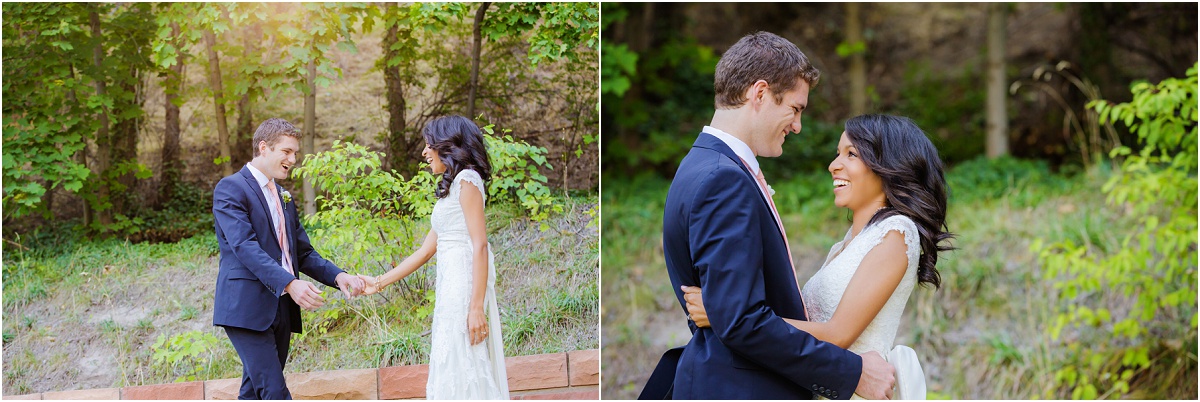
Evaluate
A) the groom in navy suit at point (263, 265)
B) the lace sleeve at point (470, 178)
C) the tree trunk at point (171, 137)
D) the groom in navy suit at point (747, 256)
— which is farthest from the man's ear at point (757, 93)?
the tree trunk at point (171, 137)

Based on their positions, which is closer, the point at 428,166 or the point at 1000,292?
the point at 428,166

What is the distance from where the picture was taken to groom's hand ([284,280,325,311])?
300 centimetres

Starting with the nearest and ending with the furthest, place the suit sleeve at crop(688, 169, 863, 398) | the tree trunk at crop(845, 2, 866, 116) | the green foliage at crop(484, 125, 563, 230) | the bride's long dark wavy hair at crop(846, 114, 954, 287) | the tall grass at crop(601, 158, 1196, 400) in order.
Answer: the suit sleeve at crop(688, 169, 863, 398) < the bride's long dark wavy hair at crop(846, 114, 954, 287) < the green foliage at crop(484, 125, 563, 230) < the tall grass at crop(601, 158, 1196, 400) < the tree trunk at crop(845, 2, 866, 116)

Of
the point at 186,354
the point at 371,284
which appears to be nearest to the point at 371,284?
the point at 371,284

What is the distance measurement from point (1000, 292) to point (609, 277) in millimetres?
2435

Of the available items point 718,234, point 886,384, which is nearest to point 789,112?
point 718,234

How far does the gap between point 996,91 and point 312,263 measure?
6.45m

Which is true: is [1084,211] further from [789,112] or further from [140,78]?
[140,78]

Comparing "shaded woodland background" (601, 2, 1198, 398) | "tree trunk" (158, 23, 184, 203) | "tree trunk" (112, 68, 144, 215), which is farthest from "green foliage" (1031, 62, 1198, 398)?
"tree trunk" (112, 68, 144, 215)

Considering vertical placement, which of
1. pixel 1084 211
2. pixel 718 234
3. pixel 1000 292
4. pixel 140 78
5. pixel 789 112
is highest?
pixel 140 78

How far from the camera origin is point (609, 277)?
534 cm

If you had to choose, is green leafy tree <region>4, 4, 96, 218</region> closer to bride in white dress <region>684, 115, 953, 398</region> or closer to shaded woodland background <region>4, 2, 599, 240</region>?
shaded woodland background <region>4, 2, 599, 240</region>

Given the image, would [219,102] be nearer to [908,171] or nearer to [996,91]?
[908,171]

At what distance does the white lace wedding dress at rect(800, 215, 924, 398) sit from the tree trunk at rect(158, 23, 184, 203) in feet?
8.69
